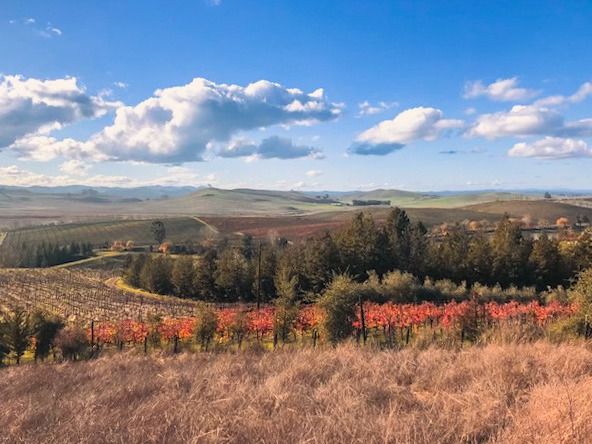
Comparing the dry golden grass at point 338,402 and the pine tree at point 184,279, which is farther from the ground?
the dry golden grass at point 338,402

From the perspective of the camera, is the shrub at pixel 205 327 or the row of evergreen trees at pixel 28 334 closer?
the row of evergreen trees at pixel 28 334

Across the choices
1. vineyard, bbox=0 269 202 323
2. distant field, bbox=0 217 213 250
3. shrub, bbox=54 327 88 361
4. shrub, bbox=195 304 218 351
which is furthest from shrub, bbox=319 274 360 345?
distant field, bbox=0 217 213 250

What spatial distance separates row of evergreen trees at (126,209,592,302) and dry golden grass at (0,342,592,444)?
5868cm

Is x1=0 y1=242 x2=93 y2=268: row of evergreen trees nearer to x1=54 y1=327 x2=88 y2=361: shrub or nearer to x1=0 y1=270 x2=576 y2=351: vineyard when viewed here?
x1=0 y1=270 x2=576 y2=351: vineyard

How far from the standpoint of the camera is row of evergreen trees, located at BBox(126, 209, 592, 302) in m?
69.6

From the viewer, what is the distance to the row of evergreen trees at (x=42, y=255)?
12938 cm

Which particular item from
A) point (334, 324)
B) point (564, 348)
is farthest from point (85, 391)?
point (334, 324)

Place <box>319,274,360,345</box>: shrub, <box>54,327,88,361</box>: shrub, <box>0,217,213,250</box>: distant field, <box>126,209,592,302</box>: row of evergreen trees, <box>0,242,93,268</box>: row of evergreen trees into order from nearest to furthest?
<box>319,274,360,345</box>: shrub, <box>54,327,88,361</box>: shrub, <box>126,209,592,302</box>: row of evergreen trees, <box>0,242,93,268</box>: row of evergreen trees, <box>0,217,213,250</box>: distant field

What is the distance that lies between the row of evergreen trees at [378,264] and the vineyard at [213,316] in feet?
17.1

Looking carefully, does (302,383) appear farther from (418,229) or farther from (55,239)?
(55,239)

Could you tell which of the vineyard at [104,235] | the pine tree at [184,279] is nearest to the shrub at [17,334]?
the pine tree at [184,279]

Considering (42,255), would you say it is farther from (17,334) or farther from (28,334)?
(17,334)

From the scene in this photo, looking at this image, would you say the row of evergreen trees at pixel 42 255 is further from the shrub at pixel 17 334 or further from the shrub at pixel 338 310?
the shrub at pixel 338 310

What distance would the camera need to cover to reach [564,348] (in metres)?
8.21
